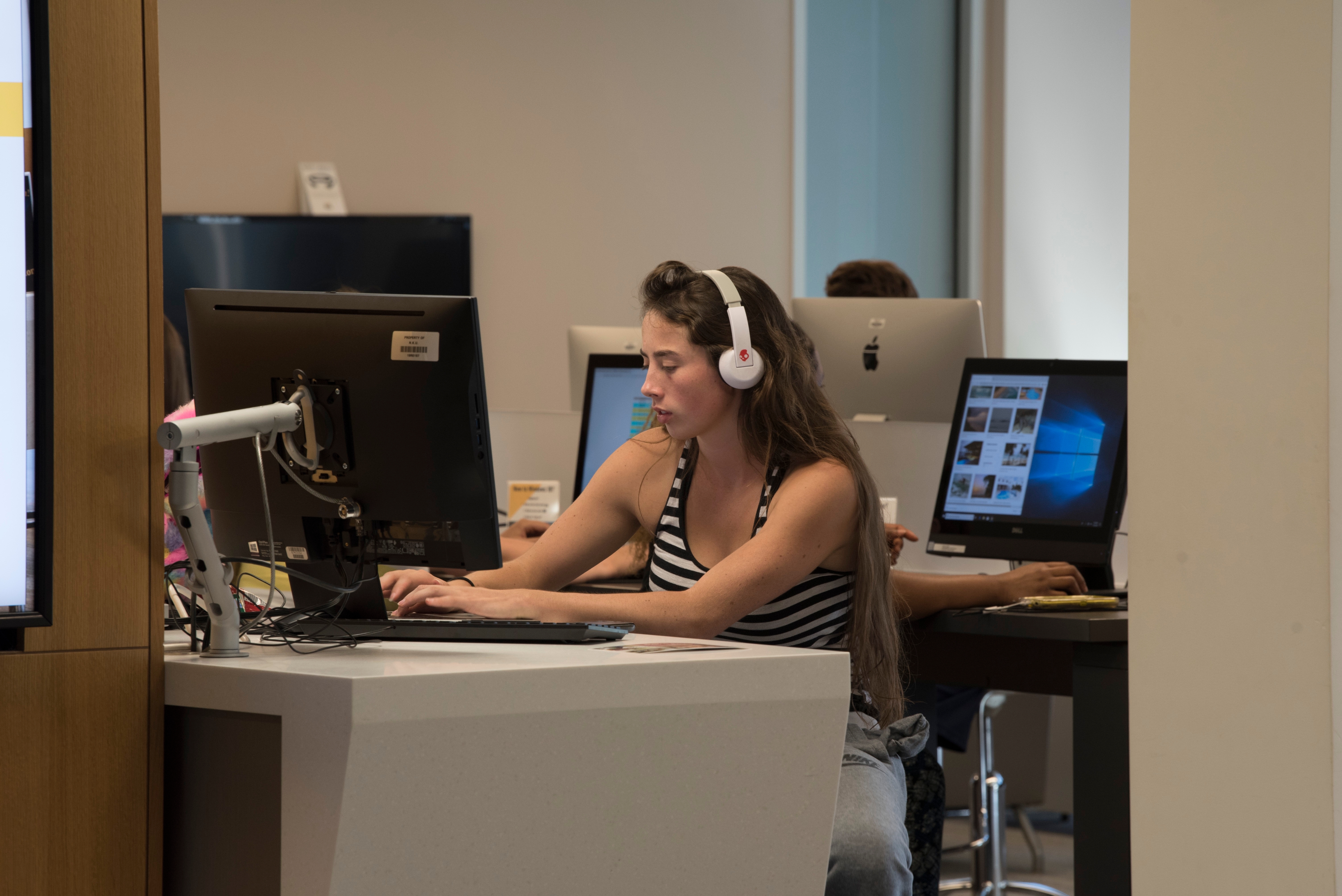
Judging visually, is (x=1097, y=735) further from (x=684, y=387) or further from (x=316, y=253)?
(x=316, y=253)

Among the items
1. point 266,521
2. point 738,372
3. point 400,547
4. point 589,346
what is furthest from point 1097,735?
point 589,346

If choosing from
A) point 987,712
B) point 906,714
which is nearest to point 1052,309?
point 987,712

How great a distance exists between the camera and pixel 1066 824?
14.2ft

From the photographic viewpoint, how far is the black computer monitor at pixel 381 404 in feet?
4.70

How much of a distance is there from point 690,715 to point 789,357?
890mm

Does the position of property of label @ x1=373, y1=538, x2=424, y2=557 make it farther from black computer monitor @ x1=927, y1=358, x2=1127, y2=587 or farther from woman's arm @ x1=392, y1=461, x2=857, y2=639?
black computer monitor @ x1=927, y1=358, x2=1127, y2=587

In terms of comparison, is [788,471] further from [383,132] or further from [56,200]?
[383,132]

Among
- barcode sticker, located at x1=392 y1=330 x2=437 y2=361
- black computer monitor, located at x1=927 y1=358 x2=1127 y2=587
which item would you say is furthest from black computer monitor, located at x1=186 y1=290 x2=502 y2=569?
black computer monitor, located at x1=927 y1=358 x2=1127 y2=587

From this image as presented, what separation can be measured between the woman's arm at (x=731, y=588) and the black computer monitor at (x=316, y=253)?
131 inches

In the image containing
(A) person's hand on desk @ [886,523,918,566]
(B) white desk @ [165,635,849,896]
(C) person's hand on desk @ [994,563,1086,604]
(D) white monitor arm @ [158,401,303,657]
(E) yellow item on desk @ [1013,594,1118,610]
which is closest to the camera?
(B) white desk @ [165,635,849,896]

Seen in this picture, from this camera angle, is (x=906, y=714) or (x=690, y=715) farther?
(x=906, y=714)

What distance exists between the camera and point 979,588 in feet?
7.72

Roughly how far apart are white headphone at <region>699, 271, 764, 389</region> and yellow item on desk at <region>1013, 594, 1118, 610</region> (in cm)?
64

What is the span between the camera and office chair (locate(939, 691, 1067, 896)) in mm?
3008
